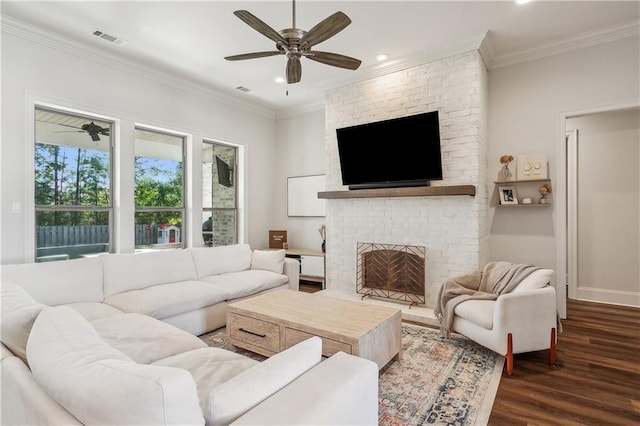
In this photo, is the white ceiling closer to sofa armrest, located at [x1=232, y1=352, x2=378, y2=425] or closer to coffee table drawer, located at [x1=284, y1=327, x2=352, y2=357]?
coffee table drawer, located at [x1=284, y1=327, x2=352, y2=357]

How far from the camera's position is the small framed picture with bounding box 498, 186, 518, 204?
3.96 metres

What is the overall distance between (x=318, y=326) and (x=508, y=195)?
2958 mm

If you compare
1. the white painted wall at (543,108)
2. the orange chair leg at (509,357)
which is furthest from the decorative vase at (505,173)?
the orange chair leg at (509,357)

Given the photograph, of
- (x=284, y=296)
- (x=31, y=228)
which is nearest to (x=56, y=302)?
(x=31, y=228)

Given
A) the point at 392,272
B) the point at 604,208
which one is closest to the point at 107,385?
the point at 392,272

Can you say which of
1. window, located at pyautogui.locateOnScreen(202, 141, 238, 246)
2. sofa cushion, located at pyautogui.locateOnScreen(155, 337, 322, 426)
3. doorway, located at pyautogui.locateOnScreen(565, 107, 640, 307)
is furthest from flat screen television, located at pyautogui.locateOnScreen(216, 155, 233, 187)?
doorway, located at pyautogui.locateOnScreen(565, 107, 640, 307)

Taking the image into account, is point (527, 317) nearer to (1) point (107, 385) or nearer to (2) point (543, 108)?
(2) point (543, 108)

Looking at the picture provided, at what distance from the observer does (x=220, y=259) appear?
13.8 ft

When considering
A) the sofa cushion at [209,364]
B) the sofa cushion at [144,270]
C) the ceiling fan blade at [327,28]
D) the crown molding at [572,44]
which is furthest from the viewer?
the crown molding at [572,44]

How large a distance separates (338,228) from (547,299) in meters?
2.73

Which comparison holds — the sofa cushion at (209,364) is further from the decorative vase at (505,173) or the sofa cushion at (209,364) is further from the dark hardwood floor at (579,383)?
the decorative vase at (505,173)

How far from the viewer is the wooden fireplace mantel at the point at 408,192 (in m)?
3.70

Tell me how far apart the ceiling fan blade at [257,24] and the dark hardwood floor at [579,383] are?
2.82 meters

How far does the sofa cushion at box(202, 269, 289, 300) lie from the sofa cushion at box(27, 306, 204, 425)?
238 cm
